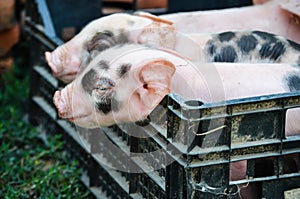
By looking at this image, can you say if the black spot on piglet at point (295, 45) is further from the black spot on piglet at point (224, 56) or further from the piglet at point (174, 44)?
the black spot on piglet at point (224, 56)

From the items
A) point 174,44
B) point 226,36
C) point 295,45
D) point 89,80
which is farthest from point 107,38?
point 295,45

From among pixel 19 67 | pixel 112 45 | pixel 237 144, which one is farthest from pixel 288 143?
pixel 19 67

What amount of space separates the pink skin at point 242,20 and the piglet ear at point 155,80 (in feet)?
2.75

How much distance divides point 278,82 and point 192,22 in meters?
0.80

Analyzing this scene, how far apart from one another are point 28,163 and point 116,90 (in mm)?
1046

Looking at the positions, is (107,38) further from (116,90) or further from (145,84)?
(145,84)

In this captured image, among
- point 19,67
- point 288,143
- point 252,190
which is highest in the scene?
point 288,143

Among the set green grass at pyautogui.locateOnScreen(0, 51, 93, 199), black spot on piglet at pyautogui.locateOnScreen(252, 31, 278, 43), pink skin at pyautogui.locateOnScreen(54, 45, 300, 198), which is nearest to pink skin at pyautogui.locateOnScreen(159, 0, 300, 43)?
black spot on piglet at pyautogui.locateOnScreen(252, 31, 278, 43)

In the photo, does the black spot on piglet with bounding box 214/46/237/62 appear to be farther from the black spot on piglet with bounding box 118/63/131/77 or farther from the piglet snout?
the piglet snout

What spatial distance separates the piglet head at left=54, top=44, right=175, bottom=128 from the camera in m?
2.54

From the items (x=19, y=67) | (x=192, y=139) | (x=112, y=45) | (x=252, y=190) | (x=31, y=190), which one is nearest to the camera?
(x=192, y=139)

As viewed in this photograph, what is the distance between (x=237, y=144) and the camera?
7.79 ft

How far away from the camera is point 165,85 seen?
2.54 metres

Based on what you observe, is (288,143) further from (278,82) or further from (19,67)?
(19,67)
